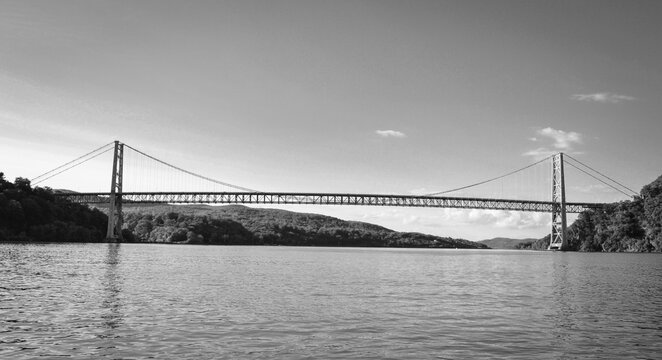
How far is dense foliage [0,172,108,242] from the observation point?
10238cm

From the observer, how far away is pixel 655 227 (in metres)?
130

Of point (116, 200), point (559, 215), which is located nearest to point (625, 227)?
point (559, 215)

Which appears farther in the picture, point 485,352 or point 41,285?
point 41,285

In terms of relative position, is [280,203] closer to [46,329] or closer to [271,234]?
[271,234]

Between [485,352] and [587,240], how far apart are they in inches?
6164

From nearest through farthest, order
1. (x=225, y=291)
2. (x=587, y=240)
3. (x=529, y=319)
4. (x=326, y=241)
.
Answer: (x=529, y=319)
(x=225, y=291)
(x=587, y=240)
(x=326, y=241)

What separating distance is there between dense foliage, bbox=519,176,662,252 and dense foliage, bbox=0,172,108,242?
120 meters

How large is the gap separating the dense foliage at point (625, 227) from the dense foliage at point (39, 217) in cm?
12038

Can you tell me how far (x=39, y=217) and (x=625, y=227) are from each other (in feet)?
447

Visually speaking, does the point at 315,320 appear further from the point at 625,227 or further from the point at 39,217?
the point at 625,227

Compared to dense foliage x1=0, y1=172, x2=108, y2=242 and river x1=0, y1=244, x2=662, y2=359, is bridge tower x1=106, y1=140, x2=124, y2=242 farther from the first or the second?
river x1=0, y1=244, x2=662, y2=359

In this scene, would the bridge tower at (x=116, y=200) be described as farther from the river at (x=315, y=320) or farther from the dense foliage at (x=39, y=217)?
the river at (x=315, y=320)

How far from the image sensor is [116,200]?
127 metres

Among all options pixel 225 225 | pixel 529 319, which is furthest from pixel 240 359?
pixel 225 225
